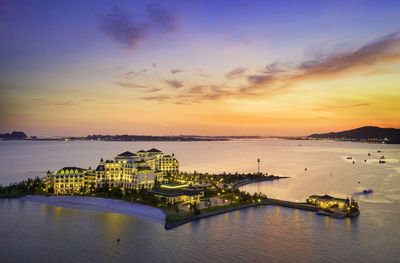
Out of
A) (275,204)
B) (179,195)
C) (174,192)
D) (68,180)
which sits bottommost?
(275,204)

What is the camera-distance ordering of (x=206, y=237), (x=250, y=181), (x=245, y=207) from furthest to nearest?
(x=250, y=181)
(x=245, y=207)
(x=206, y=237)

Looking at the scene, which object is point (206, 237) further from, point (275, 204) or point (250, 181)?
point (250, 181)

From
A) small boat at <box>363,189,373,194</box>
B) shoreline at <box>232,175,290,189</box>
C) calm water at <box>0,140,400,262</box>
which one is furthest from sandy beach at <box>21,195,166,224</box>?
small boat at <box>363,189,373,194</box>

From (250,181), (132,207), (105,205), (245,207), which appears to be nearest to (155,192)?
(132,207)

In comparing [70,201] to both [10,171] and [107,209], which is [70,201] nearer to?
[107,209]

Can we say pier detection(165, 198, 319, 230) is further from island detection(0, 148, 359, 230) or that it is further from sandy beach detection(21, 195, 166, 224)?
sandy beach detection(21, 195, 166, 224)

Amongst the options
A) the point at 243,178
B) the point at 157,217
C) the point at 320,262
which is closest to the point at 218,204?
the point at 157,217
